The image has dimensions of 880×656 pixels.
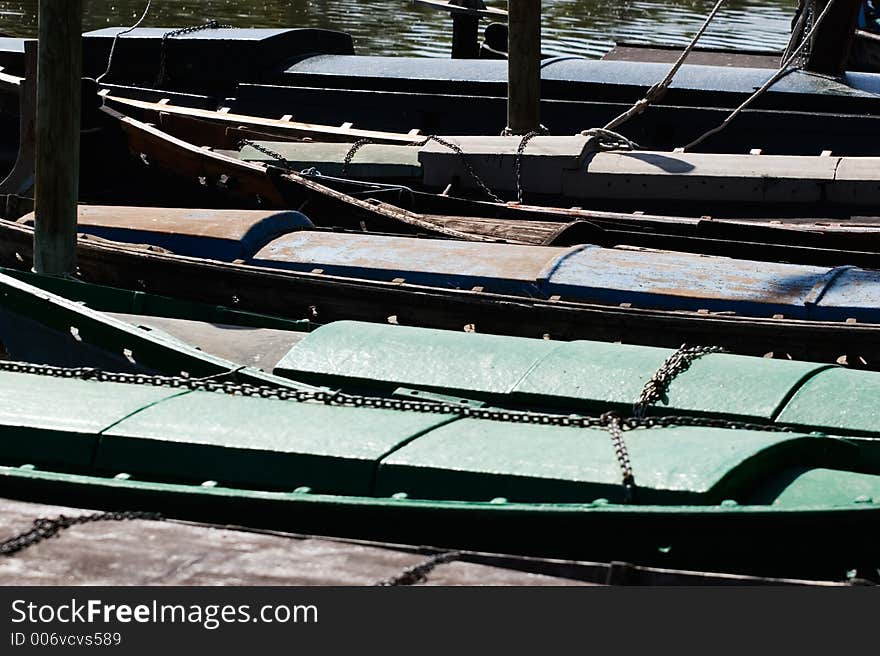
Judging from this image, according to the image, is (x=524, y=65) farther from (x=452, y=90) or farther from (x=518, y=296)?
(x=518, y=296)

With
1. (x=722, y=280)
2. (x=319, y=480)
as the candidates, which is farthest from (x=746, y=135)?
(x=319, y=480)

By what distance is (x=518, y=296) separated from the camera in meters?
9.38

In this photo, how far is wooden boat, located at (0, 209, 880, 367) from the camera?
8.82m

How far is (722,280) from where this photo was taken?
9.38 m

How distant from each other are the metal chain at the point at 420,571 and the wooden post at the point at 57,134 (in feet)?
18.5

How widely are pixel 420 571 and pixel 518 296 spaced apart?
14.3 feet

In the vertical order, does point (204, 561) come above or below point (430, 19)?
below

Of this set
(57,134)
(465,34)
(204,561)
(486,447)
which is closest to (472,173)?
(57,134)

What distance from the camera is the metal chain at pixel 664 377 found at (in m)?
6.89

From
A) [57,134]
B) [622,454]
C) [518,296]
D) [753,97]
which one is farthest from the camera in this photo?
[753,97]
